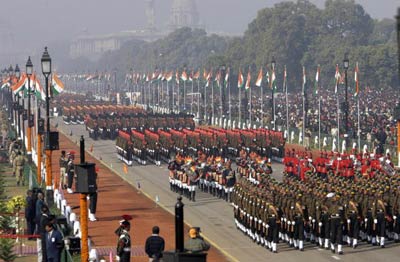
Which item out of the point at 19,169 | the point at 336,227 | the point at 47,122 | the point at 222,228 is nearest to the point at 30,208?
the point at 222,228

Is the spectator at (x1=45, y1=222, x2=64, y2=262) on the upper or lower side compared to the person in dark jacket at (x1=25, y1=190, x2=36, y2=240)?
upper

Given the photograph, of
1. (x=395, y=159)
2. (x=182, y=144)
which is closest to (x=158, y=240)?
(x=395, y=159)

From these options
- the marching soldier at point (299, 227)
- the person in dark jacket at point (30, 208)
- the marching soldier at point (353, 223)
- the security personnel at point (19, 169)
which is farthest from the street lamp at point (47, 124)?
the marching soldier at point (353, 223)

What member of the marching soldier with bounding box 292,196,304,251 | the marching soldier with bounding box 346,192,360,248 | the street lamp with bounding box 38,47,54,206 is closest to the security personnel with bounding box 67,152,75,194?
the street lamp with bounding box 38,47,54,206

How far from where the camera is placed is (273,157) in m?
59.8

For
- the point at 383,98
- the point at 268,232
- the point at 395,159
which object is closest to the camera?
the point at 268,232

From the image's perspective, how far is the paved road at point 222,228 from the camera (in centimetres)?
3056

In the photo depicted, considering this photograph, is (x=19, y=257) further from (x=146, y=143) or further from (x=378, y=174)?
(x=146, y=143)

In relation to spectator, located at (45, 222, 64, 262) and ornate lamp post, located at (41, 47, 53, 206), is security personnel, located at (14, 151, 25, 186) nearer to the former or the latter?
ornate lamp post, located at (41, 47, 53, 206)

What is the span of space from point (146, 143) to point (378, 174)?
74.9 ft

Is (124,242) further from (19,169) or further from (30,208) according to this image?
(19,169)

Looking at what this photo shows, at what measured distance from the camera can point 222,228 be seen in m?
36.2

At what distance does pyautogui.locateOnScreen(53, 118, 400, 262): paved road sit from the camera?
3056 centimetres

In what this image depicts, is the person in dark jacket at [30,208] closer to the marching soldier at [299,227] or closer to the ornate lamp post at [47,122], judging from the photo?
the ornate lamp post at [47,122]
